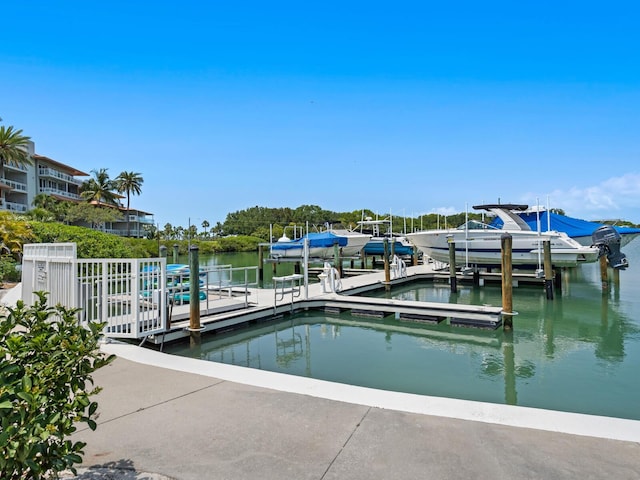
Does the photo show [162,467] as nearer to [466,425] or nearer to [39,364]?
[39,364]

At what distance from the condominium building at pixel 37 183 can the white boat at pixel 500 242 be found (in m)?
37.2

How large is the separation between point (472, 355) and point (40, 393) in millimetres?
9157

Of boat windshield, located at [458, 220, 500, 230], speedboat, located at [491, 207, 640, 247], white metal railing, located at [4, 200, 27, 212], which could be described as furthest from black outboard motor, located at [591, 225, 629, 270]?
white metal railing, located at [4, 200, 27, 212]

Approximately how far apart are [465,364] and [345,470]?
21.1 feet

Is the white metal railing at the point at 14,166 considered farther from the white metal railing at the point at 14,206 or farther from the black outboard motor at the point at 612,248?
the black outboard motor at the point at 612,248

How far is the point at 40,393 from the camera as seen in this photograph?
2145mm

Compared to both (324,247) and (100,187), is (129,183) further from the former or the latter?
(324,247)

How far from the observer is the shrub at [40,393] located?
78.2 inches

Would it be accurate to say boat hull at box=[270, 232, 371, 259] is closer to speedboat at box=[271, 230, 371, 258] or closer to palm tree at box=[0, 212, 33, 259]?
speedboat at box=[271, 230, 371, 258]

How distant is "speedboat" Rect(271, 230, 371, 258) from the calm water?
39.2ft

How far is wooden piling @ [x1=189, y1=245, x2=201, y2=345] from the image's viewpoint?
31.1ft

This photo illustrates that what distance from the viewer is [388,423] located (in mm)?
3949

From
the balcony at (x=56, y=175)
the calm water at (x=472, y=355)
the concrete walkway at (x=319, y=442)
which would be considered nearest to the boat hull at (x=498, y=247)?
the calm water at (x=472, y=355)

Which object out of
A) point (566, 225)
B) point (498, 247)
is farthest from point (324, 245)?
point (566, 225)
